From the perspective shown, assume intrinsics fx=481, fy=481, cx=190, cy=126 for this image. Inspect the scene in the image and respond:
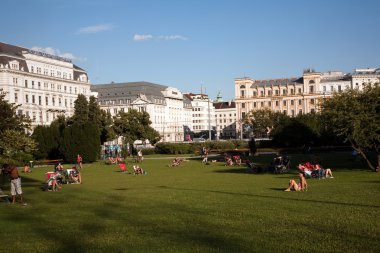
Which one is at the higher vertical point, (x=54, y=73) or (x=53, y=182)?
(x=54, y=73)

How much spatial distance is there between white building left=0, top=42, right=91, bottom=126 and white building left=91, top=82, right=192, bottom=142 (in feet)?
105

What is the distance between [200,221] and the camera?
1434 cm

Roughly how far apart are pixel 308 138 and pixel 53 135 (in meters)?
36.3

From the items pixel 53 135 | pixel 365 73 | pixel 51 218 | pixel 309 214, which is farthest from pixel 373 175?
pixel 365 73

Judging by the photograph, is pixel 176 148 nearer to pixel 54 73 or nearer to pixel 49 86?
pixel 49 86

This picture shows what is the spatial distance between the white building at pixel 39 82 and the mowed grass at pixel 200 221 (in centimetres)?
7088

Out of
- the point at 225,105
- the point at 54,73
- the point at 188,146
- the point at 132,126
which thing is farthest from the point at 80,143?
the point at 225,105

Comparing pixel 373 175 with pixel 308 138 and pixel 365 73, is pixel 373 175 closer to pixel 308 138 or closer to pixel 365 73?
pixel 308 138

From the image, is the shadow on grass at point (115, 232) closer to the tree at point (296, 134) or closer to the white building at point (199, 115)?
the tree at point (296, 134)

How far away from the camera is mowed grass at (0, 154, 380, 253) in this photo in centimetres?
1130

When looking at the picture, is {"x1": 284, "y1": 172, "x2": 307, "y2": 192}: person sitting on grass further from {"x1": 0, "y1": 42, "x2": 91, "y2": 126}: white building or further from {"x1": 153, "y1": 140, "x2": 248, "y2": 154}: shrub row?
{"x1": 0, "y1": 42, "x2": 91, "y2": 126}: white building

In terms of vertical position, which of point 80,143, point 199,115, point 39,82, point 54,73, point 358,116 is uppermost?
point 54,73

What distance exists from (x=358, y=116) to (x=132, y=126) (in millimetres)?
51133

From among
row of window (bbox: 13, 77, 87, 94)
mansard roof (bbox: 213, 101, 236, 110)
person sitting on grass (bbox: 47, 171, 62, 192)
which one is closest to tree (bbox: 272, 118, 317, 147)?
person sitting on grass (bbox: 47, 171, 62, 192)
